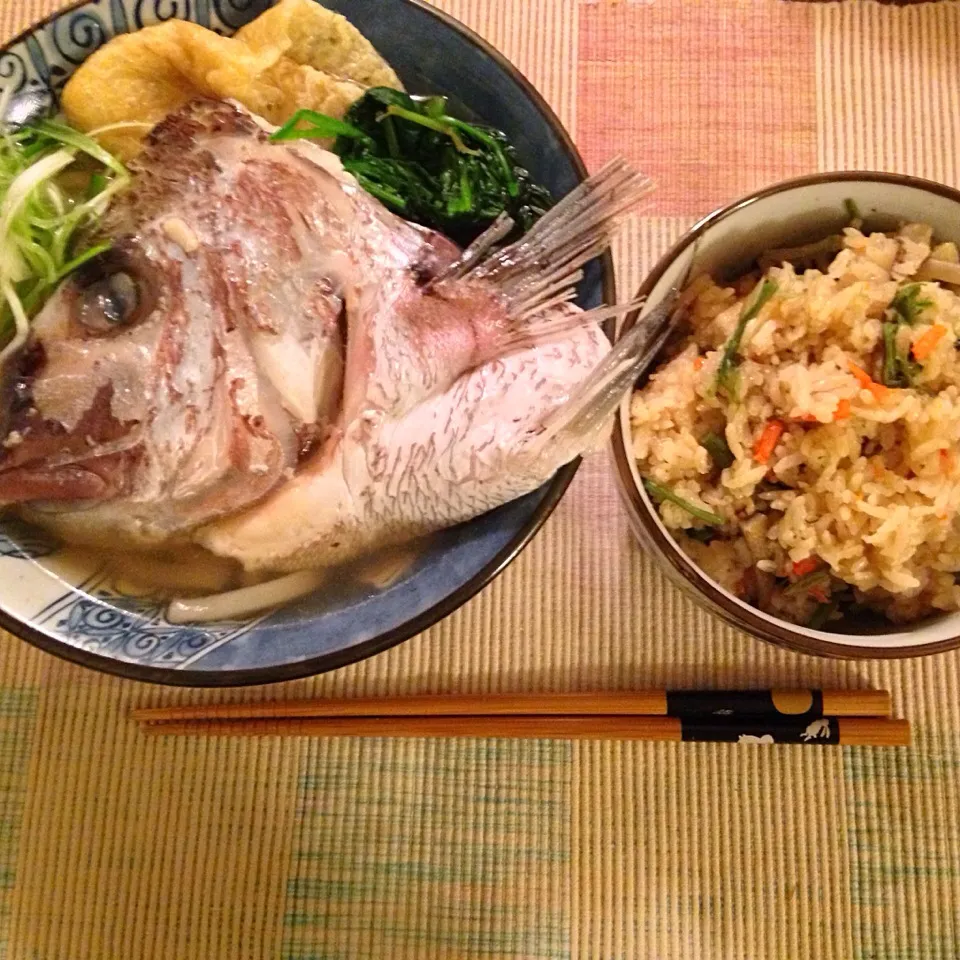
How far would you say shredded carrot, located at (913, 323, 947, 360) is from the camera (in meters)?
0.87

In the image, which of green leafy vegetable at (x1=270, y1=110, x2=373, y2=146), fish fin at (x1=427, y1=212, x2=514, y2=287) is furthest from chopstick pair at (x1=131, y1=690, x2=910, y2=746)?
green leafy vegetable at (x1=270, y1=110, x2=373, y2=146)

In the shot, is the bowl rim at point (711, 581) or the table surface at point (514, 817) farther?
the table surface at point (514, 817)

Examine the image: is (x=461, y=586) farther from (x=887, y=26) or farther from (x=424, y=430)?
(x=887, y=26)

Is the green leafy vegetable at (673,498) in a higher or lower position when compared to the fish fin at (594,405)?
lower

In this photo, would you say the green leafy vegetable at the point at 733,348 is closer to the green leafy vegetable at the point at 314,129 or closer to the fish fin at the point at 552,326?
the fish fin at the point at 552,326

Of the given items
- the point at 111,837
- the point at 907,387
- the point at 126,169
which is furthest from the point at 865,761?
the point at 126,169

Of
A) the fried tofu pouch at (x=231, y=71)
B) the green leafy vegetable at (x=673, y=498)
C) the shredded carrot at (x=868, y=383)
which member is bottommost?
the green leafy vegetable at (x=673, y=498)

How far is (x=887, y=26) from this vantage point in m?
1.18

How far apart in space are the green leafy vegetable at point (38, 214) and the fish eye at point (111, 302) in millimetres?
54

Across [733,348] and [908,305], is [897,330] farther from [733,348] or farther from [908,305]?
[733,348]

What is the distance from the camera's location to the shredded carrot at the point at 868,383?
33.7 inches

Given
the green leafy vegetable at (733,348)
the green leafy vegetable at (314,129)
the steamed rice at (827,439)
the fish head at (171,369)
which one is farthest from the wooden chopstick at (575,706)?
the green leafy vegetable at (314,129)

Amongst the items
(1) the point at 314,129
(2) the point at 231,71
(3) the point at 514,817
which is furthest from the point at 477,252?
(3) the point at 514,817

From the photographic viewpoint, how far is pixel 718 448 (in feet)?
3.00
